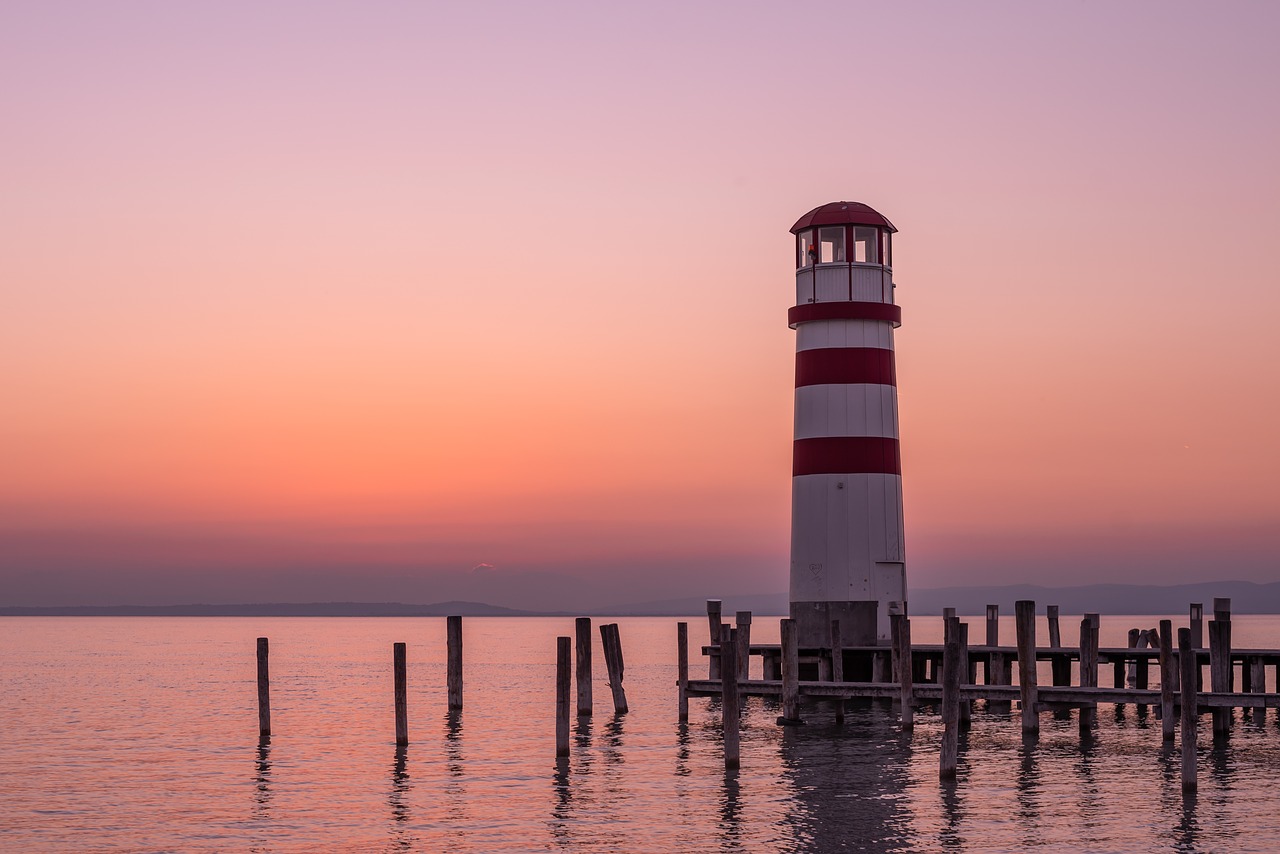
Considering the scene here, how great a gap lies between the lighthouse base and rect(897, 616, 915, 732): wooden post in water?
150 inches

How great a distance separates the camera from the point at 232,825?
25922 millimetres

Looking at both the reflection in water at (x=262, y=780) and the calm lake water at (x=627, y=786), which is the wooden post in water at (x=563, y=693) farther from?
the reflection in water at (x=262, y=780)

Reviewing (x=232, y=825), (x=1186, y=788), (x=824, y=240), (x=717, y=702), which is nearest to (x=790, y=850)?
(x=1186, y=788)

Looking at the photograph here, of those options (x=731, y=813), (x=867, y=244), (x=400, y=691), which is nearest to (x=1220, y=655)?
(x=867, y=244)

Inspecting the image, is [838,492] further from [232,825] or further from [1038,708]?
[232,825]

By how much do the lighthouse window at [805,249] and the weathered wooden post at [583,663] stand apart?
1025 centimetres

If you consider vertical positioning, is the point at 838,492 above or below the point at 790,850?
above

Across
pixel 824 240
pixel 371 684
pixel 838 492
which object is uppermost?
pixel 824 240

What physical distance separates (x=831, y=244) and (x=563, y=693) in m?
13.8

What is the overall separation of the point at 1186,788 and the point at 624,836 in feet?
33.3

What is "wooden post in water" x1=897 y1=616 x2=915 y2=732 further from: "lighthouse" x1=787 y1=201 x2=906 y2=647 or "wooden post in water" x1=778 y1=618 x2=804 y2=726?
"lighthouse" x1=787 y1=201 x2=906 y2=647

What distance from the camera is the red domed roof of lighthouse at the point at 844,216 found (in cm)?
3694

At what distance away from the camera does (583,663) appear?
3634 cm

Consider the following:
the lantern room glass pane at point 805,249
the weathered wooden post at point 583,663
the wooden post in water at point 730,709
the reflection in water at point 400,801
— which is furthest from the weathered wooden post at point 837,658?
the reflection in water at point 400,801
